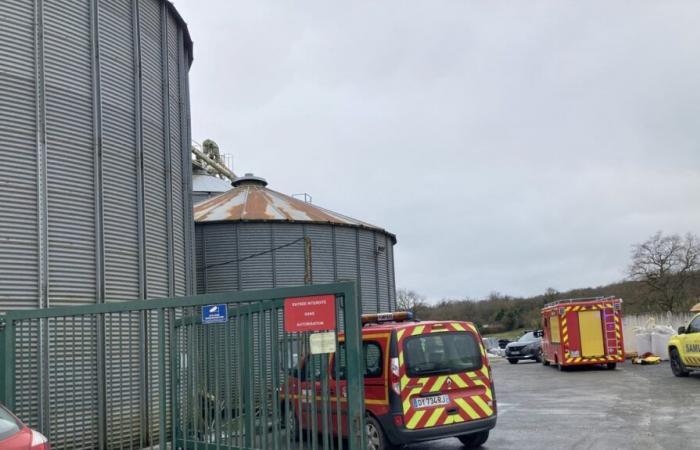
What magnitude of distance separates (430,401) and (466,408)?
61cm

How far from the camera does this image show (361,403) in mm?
5887

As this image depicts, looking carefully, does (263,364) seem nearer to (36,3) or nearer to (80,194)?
(80,194)

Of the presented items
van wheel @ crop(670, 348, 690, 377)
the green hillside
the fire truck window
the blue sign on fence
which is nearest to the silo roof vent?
the fire truck window

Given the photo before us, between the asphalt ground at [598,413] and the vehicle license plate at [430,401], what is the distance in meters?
1.65

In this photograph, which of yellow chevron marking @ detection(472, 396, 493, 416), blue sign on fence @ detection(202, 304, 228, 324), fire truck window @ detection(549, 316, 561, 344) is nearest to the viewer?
blue sign on fence @ detection(202, 304, 228, 324)

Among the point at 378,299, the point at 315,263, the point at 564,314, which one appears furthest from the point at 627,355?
the point at 315,263

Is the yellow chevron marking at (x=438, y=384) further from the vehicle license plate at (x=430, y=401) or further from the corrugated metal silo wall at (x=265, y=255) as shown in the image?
the corrugated metal silo wall at (x=265, y=255)

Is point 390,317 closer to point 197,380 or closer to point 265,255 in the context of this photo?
point 197,380

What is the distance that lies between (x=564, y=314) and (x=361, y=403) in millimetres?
19555

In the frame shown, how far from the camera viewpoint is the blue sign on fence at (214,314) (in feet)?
22.7

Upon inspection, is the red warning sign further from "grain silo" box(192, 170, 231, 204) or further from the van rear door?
"grain silo" box(192, 170, 231, 204)

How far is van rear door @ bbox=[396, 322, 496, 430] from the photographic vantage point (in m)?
A: 9.09

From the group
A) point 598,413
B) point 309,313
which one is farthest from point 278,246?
point 309,313

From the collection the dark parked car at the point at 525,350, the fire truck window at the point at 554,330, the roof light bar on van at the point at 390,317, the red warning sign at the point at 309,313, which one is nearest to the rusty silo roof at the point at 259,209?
the fire truck window at the point at 554,330
